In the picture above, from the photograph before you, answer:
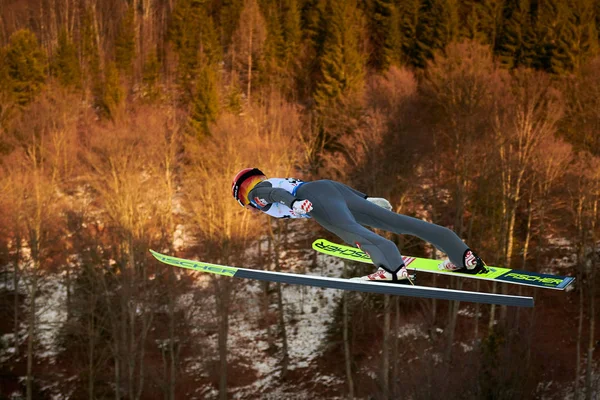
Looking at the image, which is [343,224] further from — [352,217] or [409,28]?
[409,28]

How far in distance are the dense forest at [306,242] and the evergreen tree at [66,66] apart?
22.7 feet

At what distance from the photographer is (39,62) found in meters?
44.6

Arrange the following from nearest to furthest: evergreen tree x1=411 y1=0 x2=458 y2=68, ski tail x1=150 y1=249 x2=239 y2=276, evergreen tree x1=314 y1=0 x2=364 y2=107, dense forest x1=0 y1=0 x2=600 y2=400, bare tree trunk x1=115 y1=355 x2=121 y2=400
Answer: ski tail x1=150 y1=249 x2=239 y2=276
bare tree trunk x1=115 y1=355 x2=121 y2=400
dense forest x1=0 y1=0 x2=600 y2=400
evergreen tree x1=314 y1=0 x2=364 y2=107
evergreen tree x1=411 y1=0 x2=458 y2=68

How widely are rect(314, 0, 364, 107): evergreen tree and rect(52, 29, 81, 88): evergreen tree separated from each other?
17.0 meters

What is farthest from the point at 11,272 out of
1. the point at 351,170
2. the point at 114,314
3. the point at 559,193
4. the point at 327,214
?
A: the point at 327,214

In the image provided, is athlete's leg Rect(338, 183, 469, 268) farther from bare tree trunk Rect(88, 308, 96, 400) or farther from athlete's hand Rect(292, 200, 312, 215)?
bare tree trunk Rect(88, 308, 96, 400)

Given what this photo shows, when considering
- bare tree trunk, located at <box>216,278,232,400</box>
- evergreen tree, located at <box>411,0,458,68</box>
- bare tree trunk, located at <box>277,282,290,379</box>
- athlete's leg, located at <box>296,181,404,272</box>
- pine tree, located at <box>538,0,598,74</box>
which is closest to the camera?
athlete's leg, located at <box>296,181,404,272</box>

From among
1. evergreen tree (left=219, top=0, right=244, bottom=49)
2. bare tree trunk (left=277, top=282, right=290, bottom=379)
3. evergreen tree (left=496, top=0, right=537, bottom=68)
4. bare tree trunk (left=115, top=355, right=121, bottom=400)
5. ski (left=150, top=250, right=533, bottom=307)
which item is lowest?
bare tree trunk (left=115, top=355, right=121, bottom=400)

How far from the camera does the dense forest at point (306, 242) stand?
88.2 ft

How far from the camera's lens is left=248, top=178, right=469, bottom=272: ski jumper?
21.6 ft

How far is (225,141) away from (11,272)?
11.9 metres

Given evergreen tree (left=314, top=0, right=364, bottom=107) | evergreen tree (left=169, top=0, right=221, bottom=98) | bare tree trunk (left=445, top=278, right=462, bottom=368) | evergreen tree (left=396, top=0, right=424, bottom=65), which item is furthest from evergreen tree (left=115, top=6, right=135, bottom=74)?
bare tree trunk (left=445, top=278, right=462, bottom=368)

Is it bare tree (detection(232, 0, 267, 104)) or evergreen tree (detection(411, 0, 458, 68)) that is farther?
bare tree (detection(232, 0, 267, 104))

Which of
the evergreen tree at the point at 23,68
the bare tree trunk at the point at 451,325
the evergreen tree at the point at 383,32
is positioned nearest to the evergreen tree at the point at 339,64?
the evergreen tree at the point at 383,32
